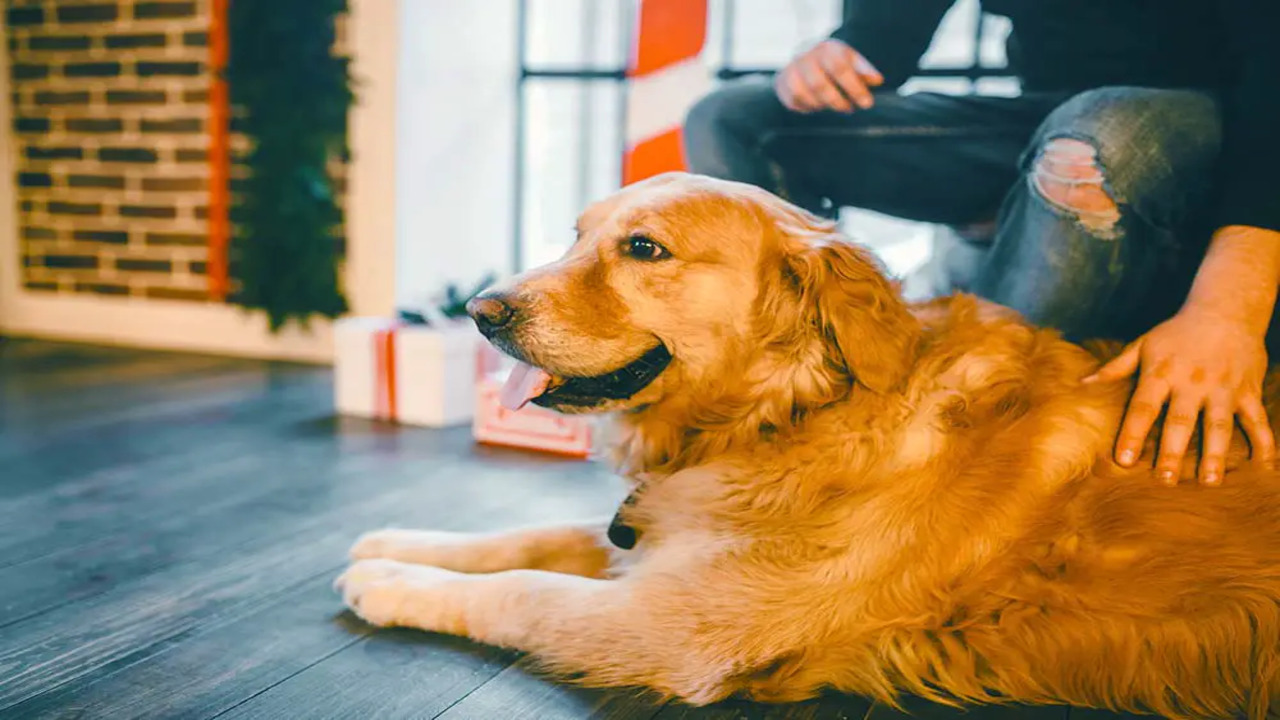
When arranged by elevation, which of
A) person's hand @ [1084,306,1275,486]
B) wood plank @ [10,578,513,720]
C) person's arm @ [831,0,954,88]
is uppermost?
person's arm @ [831,0,954,88]

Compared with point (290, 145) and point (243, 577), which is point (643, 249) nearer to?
point (243, 577)

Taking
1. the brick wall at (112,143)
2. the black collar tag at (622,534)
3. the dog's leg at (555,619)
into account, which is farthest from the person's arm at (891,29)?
the brick wall at (112,143)

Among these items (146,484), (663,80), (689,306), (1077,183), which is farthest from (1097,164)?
(663,80)

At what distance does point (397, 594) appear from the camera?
133 centimetres

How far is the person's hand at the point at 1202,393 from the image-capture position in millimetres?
1153

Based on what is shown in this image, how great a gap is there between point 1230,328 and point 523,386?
94 centimetres

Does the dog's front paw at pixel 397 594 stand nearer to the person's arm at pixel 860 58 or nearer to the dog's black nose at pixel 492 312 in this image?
the dog's black nose at pixel 492 312

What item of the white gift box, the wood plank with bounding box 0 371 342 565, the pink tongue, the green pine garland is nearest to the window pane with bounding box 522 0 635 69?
the green pine garland

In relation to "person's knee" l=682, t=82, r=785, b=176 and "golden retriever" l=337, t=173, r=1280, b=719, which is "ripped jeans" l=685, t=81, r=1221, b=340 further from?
"golden retriever" l=337, t=173, r=1280, b=719

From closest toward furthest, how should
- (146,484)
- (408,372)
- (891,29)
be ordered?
1. (891,29)
2. (146,484)
3. (408,372)

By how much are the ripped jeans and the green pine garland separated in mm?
2111

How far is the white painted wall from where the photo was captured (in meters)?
3.65

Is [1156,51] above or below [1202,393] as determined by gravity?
above

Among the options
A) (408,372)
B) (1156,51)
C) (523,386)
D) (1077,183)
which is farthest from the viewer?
(408,372)
